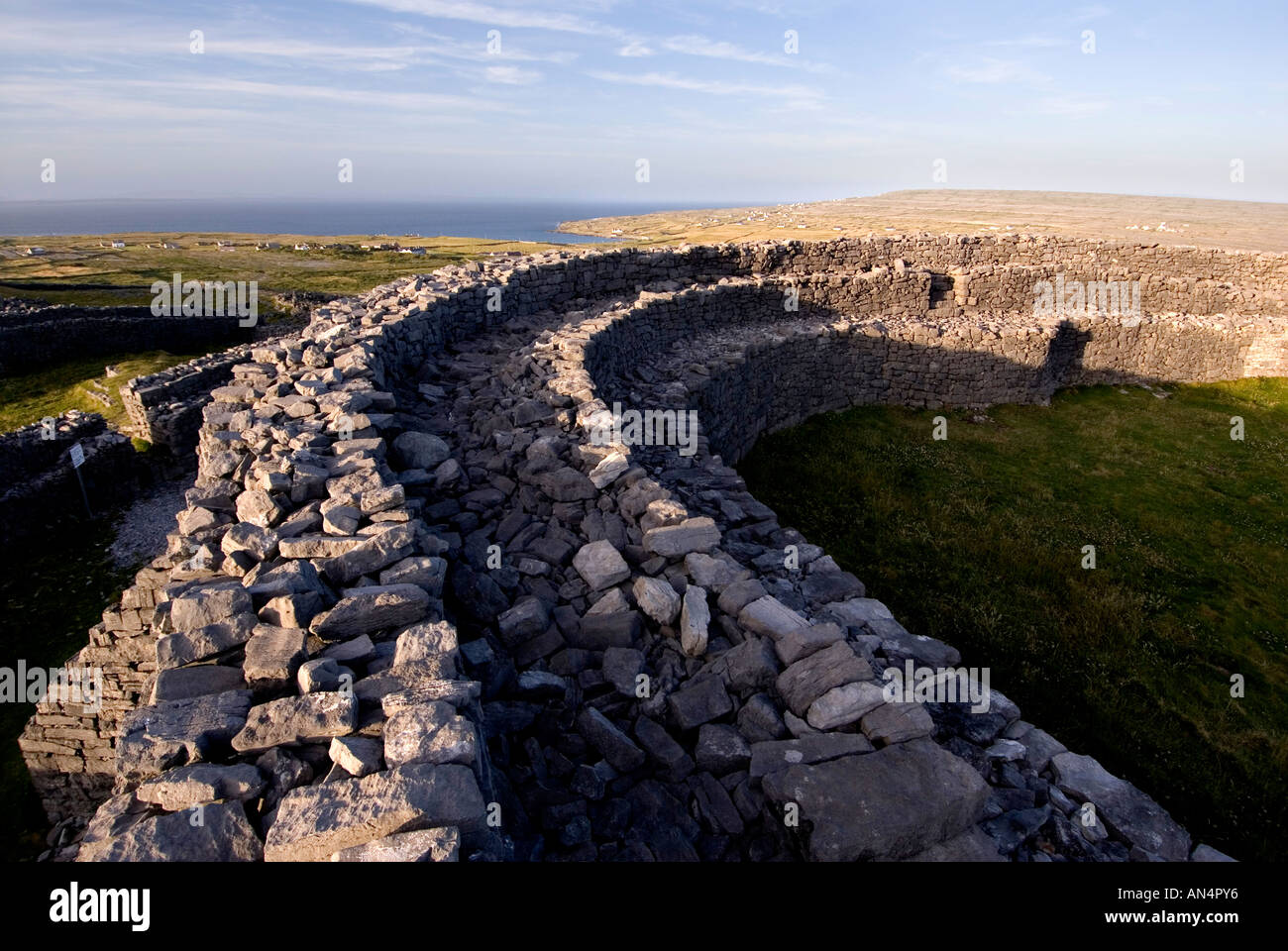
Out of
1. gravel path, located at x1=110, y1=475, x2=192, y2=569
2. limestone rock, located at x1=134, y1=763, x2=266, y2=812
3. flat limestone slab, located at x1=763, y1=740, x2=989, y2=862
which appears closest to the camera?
limestone rock, located at x1=134, y1=763, x2=266, y2=812

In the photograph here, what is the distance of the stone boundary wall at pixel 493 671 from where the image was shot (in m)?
3.66

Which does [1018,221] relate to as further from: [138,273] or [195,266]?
[138,273]

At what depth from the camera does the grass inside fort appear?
A: 25.4 feet

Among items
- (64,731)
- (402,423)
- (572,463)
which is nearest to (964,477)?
(572,463)

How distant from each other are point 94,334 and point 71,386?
4862 millimetres

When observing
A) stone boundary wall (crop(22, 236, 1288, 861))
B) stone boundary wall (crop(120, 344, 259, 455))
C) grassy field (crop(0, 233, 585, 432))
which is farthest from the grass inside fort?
grassy field (crop(0, 233, 585, 432))

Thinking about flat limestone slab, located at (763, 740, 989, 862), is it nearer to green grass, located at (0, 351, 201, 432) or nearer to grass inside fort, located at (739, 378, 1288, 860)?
grass inside fort, located at (739, 378, 1288, 860)

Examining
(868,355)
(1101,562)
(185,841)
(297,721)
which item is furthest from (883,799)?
(868,355)

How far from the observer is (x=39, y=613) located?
37.7 ft

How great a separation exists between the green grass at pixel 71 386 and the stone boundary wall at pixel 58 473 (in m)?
3.95

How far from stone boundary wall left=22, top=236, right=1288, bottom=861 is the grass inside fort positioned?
8.25 feet

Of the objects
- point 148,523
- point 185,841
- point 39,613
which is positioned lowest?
point 39,613

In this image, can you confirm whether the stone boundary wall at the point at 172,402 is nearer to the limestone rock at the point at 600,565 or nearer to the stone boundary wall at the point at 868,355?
the stone boundary wall at the point at 868,355

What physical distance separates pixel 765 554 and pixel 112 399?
22112mm
